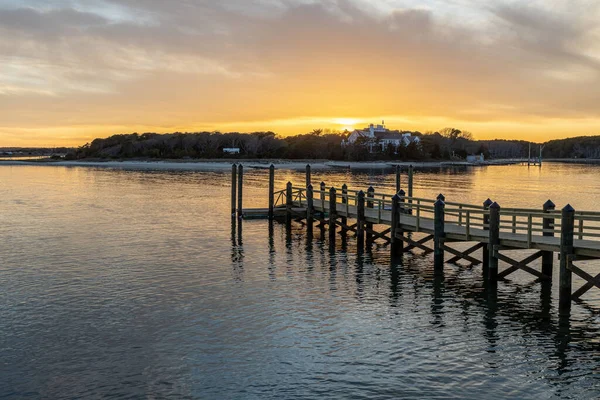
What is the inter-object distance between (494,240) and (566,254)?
10.2 feet

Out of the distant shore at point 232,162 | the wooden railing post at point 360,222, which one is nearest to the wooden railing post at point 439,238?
the wooden railing post at point 360,222

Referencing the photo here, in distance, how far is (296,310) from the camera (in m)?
17.8

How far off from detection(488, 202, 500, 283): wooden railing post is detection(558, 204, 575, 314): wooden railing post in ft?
8.92

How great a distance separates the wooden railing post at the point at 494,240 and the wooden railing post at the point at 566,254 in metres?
2.72

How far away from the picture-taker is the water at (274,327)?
41.3ft

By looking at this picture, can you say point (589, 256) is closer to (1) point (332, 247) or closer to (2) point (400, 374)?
(2) point (400, 374)

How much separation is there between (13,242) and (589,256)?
1033 inches

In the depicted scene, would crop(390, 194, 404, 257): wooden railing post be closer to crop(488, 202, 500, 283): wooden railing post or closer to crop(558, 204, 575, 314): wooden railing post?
crop(488, 202, 500, 283): wooden railing post

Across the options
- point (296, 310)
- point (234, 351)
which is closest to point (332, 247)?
point (296, 310)

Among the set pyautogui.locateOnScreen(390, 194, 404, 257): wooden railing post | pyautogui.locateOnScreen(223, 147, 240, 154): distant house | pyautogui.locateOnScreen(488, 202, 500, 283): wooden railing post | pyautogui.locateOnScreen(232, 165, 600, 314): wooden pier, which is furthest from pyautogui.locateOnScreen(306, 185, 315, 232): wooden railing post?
pyautogui.locateOnScreen(223, 147, 240, 154): distant house

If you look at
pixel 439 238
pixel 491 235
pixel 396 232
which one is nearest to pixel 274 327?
pixel 491 235

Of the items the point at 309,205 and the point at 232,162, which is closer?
the point at 309,205

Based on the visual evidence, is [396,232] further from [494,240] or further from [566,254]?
[566,254]

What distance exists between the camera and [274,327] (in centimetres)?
1622
